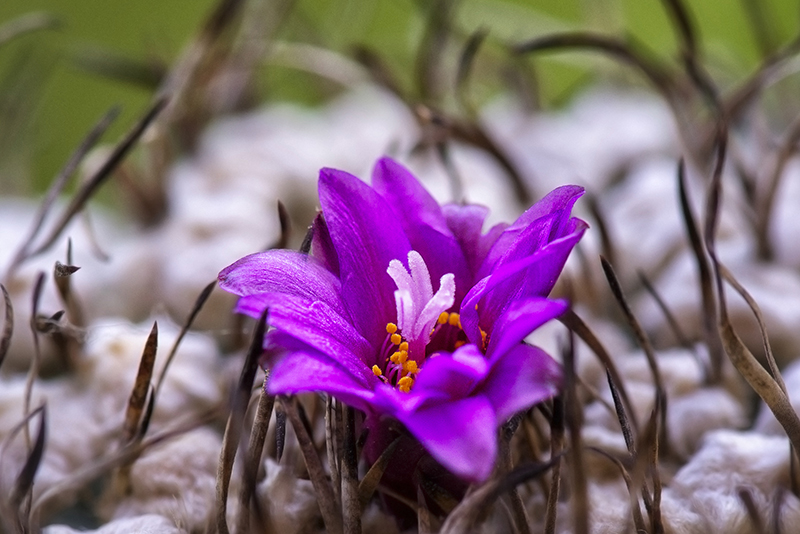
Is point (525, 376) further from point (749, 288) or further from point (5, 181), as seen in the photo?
point (5, 181)

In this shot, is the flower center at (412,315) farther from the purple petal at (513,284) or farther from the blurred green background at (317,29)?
the blurred green background at (317,29)

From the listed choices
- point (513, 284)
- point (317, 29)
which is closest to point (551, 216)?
point (513, 284)

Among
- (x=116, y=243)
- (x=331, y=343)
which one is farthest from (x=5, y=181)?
(x=331, y=343)

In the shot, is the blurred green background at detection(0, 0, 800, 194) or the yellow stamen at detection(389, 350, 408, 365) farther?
the blurred green background at detection(0, 0, 800, 194)

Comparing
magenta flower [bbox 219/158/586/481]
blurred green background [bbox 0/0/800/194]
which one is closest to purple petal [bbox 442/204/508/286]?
magenta flower [bbox 219/158/586/481]

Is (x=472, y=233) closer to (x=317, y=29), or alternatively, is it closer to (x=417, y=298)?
(x=417, y=298)

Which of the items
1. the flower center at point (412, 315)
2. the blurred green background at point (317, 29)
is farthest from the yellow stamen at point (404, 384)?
the blurred green background at point (317, 29)

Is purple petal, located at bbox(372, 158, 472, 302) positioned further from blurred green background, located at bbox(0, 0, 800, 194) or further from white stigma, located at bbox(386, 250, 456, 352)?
blurred green background, located at bbox(0, 0, 800, 194)
